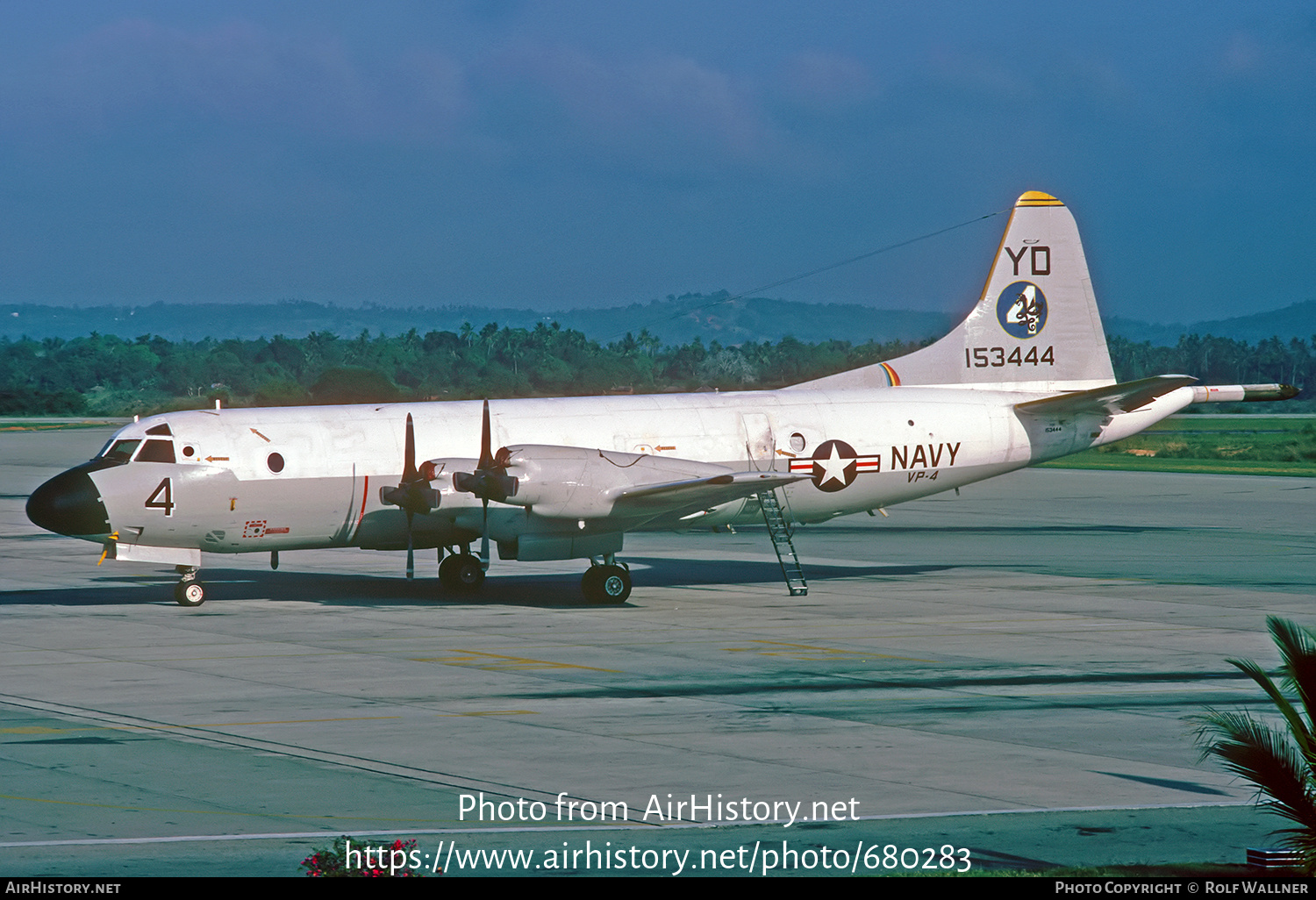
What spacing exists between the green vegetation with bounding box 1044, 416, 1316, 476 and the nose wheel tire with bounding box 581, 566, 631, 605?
84.1ft

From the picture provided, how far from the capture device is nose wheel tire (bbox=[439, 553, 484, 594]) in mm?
32969

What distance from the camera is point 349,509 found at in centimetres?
3131

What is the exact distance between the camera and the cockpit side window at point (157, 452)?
30.2 metres

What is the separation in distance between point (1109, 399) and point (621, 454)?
1170 centimetres

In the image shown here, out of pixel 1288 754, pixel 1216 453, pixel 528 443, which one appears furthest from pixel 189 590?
pixel 1216 453

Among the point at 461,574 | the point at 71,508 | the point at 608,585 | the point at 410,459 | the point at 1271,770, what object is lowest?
the point at 1271,770

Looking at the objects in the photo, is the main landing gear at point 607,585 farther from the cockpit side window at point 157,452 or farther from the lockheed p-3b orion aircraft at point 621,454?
the cockpit side window at point 157,452

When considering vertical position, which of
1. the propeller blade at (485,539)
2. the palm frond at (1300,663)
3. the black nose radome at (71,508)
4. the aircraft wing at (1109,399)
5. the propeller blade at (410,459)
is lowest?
the palm frond at (1300,663)

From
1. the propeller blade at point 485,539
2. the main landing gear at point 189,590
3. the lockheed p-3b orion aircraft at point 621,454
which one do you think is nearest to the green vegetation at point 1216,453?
the lockheed p-3b orion aircraft at point 621,454

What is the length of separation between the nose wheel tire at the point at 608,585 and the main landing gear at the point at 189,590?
792cm

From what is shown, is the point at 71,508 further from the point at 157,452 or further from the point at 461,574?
the point at 461,574

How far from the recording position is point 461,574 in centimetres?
3297

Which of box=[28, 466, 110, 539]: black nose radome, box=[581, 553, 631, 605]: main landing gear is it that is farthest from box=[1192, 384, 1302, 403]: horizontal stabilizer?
box=[28, 466, 110, 539]: black nose radome

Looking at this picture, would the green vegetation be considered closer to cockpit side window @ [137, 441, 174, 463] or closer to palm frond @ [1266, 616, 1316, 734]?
cockpit side window @ [137, 441, 174, 463]
